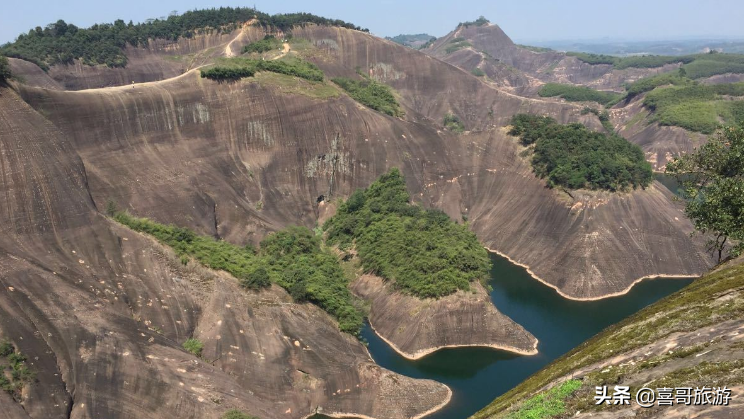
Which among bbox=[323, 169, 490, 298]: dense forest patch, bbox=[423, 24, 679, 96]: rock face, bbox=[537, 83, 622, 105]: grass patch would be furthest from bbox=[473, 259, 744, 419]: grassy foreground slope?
bbox=[423, 24, 679, 96]: rock face

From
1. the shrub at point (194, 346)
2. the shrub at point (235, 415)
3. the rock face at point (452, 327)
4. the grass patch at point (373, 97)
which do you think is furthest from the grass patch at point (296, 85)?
the shrub at point (235, 415)

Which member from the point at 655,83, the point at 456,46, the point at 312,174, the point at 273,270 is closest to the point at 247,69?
the point at 312,174

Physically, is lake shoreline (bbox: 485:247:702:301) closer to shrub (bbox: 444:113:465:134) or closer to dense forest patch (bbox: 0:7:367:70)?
shrub (bbox: 444:113:465:134)

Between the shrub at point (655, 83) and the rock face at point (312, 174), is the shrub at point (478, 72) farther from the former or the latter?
the rock face at point (312, 174)

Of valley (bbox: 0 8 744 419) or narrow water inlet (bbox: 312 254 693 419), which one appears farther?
narrow water inlet (bbox: 312 254 693 419)

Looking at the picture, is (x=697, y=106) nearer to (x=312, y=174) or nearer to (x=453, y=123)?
(x=453, y=123)
